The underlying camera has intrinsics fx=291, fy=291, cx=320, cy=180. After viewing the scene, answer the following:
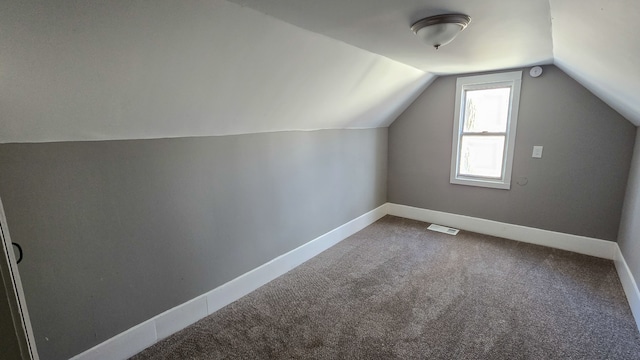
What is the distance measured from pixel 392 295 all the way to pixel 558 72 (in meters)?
2.79

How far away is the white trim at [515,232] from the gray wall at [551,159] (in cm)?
7

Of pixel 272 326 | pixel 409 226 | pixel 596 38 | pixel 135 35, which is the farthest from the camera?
pixel 409 226

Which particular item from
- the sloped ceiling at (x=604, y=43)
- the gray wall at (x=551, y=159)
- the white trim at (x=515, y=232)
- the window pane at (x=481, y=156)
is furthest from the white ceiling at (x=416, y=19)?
the white trim at (x=515, y=232)

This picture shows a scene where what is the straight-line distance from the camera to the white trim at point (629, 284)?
204cm

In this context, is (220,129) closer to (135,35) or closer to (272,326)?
(135,35)

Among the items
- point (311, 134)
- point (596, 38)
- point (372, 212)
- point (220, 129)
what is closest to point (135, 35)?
point (220, 129)

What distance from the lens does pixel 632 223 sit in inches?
94.0

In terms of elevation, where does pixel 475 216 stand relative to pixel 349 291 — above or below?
above

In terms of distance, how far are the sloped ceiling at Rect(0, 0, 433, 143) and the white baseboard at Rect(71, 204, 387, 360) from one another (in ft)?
3.91

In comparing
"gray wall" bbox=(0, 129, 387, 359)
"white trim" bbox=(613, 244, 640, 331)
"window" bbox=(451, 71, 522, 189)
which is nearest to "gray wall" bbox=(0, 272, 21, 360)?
"gray wall" bbox=(0, 129, 387, 359)

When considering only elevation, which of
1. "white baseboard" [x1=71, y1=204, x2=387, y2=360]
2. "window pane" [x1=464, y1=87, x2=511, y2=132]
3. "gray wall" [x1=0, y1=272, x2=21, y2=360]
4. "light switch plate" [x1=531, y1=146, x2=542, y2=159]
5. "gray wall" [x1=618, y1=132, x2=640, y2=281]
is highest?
"window pane" [x1=464, y1=87, x2=511, y2=132]

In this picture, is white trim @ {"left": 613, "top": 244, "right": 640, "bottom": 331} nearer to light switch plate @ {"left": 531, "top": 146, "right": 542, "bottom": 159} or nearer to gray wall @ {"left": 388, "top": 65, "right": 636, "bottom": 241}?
gray wall @ {"left": 388, "top": 65, "right": 636, "bottom": 241}

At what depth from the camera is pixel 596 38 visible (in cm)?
146

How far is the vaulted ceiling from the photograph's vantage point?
1113 mm
